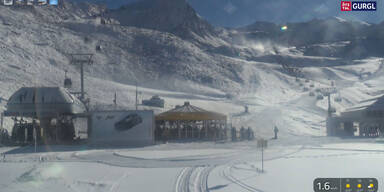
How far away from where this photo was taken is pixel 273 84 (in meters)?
96.8

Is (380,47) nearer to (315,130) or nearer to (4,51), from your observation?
(315,130)

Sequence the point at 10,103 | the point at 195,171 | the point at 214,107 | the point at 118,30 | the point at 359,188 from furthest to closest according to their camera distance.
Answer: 1. the point at 118,30
2. the point at 214,107
3. the point at 10,103
4. the point at 195,171
5. the point at 359,188

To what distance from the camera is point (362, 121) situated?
122 ft

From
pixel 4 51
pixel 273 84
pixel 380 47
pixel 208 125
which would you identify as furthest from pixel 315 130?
pixel 380 47

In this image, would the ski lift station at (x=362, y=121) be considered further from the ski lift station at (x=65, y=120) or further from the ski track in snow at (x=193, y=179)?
the ski track in snow at (x=193, y=179)

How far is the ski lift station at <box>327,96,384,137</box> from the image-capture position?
3631 centimetres

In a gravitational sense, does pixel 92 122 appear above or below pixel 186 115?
below

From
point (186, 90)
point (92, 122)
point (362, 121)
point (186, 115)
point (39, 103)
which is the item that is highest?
point (186, 90)

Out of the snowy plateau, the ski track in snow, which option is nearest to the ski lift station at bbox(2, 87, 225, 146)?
the snowy plateau

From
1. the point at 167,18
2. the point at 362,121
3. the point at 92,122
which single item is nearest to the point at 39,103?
the point at 92,122

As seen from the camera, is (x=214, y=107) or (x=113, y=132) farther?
(x=214, y=107)

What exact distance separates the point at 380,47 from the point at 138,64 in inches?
5309

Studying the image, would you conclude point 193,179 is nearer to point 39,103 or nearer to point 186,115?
point 186,115

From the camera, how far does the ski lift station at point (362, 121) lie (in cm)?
3631
